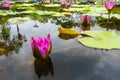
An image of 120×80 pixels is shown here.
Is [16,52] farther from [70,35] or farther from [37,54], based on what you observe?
[70,35]

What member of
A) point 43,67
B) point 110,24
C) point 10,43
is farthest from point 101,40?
point 110,24

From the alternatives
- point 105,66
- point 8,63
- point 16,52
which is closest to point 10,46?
point 16,52

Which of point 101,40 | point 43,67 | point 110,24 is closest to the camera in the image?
point 43,67

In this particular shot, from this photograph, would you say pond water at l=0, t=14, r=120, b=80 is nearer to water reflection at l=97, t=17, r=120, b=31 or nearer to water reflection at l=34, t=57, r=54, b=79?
water reflection at l=34, t=57, r=54, b=79

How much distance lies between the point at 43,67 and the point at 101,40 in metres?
0.81

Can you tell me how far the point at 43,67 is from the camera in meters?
1.46

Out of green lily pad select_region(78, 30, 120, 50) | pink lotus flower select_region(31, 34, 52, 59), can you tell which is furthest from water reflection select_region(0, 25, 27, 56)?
green lily pad select_region(78, 30, 120, 50)

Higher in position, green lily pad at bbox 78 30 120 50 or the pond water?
green lily pad at bbox 78 30 120 50

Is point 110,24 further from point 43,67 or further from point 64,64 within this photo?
point 43,67

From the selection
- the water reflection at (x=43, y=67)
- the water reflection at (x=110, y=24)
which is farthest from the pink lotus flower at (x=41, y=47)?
the water reflection at (x=110, y=24)

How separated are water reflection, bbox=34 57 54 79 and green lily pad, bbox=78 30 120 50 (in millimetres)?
513

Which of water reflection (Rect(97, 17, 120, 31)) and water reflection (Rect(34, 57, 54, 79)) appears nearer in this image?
water reflection (Rect(34, 57, 54, 79))

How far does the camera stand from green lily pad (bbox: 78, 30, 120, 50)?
185 centimetres

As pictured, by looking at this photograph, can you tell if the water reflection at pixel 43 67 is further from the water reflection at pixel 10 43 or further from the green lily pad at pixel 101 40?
the green lily pad at pixel 101 40
